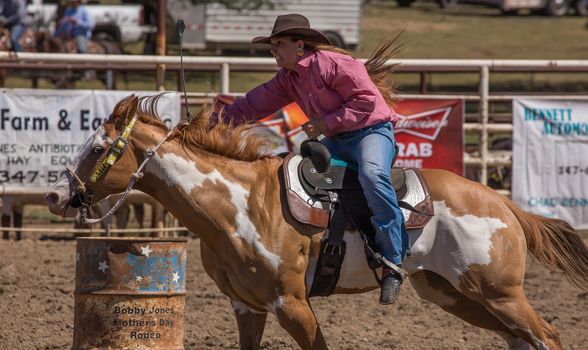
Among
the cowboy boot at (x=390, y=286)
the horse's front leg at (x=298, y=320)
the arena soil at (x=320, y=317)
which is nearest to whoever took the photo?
the horse's front leg at (x=298, y=320)

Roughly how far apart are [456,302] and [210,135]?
5.14 feet

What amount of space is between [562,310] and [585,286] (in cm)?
223

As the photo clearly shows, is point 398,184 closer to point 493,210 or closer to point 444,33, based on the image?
point 493,210

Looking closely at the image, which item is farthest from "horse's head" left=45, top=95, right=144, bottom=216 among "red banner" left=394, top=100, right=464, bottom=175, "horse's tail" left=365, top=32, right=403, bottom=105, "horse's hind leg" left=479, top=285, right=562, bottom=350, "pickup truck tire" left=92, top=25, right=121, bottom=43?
"pickup truck tire" left=92, top=25, right=121, bottom=43

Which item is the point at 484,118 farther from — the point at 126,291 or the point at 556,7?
the point at 556,7

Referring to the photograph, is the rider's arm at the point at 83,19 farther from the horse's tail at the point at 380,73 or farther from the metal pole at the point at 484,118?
the horse's tail at the point at 380,73

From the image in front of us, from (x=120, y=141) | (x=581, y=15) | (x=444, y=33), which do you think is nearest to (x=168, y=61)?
(x=120, y=141)

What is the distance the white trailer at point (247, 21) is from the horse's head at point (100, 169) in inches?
685

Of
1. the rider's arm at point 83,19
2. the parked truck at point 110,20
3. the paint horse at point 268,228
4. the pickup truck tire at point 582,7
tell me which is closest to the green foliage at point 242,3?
the parked truck at point 110,20

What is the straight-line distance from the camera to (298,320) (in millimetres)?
4648

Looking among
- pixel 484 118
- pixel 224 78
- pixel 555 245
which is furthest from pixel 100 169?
pixel 484 118

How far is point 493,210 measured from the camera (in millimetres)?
5094

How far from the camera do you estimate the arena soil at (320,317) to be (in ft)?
21.5

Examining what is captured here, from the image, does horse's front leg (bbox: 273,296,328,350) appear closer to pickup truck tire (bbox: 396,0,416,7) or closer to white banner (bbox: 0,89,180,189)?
white banner (bbox: 0,89,180,189)
